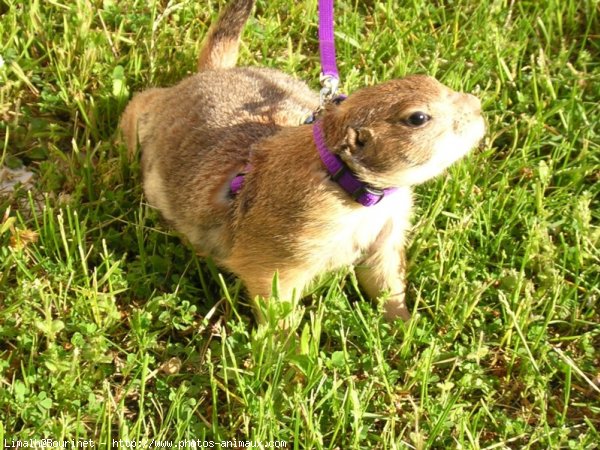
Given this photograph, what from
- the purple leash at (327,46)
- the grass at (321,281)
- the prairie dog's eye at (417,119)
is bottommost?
the grass at (321,281)

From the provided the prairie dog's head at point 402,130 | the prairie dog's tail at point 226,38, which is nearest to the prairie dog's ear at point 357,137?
the prairie dog's head at point 402,130

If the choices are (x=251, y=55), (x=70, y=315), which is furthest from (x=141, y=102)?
(x=70, y=315)

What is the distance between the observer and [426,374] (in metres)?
3.45

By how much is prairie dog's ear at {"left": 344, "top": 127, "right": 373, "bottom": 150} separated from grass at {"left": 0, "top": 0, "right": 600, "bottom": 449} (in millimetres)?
789

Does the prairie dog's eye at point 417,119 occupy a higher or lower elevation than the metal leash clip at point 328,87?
higher

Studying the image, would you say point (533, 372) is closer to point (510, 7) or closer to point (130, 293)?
point (130, 293)

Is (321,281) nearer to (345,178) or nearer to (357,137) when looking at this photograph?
(345,178)

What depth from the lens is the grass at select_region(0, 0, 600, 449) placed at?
342 centimetres

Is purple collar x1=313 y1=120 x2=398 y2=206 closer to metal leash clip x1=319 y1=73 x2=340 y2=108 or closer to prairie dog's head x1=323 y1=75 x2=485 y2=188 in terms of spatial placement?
prairie dog's head x1=323 y1=75 x2=485 y2=188

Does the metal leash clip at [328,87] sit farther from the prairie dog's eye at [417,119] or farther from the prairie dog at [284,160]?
the prairie dog's eye at [417,119]

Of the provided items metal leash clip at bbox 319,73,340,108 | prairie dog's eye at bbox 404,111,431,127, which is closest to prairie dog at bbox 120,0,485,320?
prairie dog's eye at bbox 404,111,431,127

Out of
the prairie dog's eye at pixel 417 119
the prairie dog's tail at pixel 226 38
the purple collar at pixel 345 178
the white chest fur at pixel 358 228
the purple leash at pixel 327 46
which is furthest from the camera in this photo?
the prairie dog's tail at pixel 226 38

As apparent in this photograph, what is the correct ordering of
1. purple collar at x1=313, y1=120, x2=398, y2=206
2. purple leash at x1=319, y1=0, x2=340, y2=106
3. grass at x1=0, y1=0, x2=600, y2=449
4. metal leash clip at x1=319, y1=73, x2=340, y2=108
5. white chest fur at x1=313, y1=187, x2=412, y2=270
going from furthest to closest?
→ purple leash at x1=319, y1=0, x2=340, y2=106 → metal leash clip at x1=319, y1=73, x2=340, y2=108 → grass at x1=0, y1=0, x2=600, y2=449 → white chest fur at x1=313, y1=187, x2=412, y2=270 → purple collar at x1=313, y1=120, x2=398, y2=206

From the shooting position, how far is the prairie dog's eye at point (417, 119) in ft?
9.69
